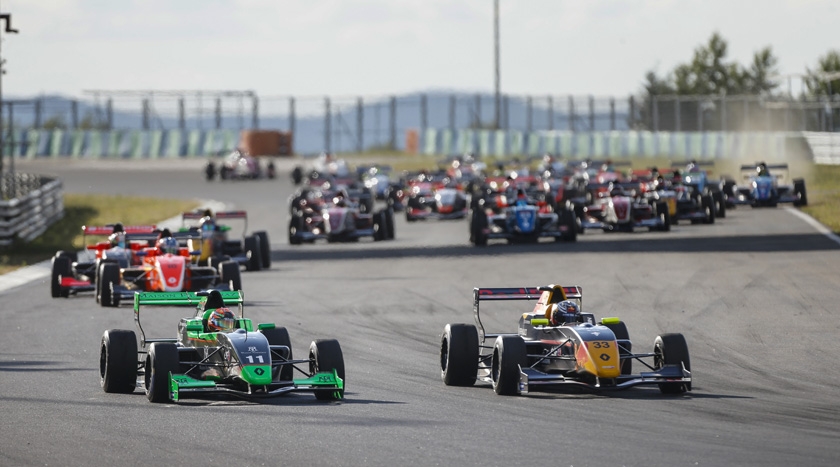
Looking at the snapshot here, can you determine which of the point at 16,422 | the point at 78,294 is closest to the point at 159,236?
the point at 78,294

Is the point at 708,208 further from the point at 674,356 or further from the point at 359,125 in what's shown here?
the point at 359,125

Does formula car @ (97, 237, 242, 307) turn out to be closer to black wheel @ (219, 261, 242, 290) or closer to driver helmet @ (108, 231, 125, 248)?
black wheel @ (219, 261, 242, 290)

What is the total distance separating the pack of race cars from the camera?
1338cm

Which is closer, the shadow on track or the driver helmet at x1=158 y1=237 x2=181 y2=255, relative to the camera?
the driver helmet at x1=158 y1=237 x2=181 y2=255

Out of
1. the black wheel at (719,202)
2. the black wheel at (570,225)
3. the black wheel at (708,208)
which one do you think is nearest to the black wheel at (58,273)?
the black wheel at (570,225)

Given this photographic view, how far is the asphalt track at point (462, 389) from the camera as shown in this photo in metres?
10.9

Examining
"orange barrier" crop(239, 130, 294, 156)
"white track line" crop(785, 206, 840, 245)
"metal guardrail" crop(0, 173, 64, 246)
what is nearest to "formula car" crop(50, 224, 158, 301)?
"metal guardrail" crop(0, 173, 64, 246)

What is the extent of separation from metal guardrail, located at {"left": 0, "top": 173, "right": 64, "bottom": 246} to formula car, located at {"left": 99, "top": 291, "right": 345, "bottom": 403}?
22246 mm

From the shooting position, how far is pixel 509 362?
530 inches

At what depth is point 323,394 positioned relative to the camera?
1347cm

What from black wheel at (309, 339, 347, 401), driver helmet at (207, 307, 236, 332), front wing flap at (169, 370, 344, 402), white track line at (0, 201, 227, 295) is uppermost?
driver helmet at (207, 307, 236, 332)

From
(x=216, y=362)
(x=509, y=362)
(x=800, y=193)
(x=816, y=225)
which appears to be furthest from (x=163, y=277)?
(x=800, y=193)

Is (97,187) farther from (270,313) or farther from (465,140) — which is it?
(270,313)

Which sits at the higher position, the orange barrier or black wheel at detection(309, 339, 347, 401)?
the orange barrier
